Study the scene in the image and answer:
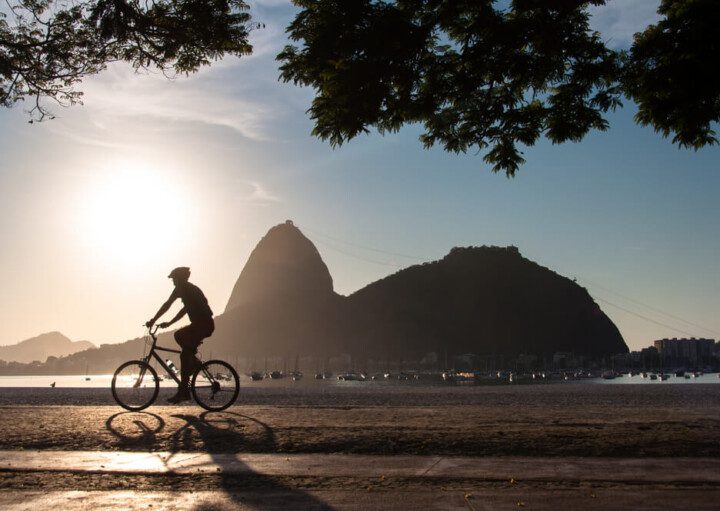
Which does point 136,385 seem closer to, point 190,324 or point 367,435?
point 190,324

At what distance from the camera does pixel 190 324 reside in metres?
10.1

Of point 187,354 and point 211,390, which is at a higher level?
point 187,354

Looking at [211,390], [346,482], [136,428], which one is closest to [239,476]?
[346,482]

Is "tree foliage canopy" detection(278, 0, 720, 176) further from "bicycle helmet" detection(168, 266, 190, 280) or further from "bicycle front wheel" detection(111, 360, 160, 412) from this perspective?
"bicycle front wheel" detection(111, 360, 160, 412)

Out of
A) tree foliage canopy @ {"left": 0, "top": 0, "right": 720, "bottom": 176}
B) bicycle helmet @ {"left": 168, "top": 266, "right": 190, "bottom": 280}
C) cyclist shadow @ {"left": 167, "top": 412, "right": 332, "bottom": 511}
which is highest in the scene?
tree foliage canopy @ {"left": 0, "top": 0, "right": 720, "bottom": 176}

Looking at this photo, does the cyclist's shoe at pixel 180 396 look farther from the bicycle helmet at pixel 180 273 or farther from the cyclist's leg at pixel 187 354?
the bicycle helmet at pixel 180 273

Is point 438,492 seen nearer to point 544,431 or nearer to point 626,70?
point 544,431

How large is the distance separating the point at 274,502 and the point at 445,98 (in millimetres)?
5707

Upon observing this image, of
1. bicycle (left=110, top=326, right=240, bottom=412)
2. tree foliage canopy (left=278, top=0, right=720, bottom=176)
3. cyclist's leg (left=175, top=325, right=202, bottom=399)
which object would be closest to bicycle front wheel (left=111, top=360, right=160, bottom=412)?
bicycle (left=110, top=326, right=240, bottom=412)

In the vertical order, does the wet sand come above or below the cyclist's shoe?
below

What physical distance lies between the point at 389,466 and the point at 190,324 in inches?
218

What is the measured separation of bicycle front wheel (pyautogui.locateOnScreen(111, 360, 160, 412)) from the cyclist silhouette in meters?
0.47

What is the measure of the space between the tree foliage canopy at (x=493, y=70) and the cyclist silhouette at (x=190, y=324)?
4131 millimetres

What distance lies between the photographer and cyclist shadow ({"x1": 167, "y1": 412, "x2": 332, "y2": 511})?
4.16 metres
